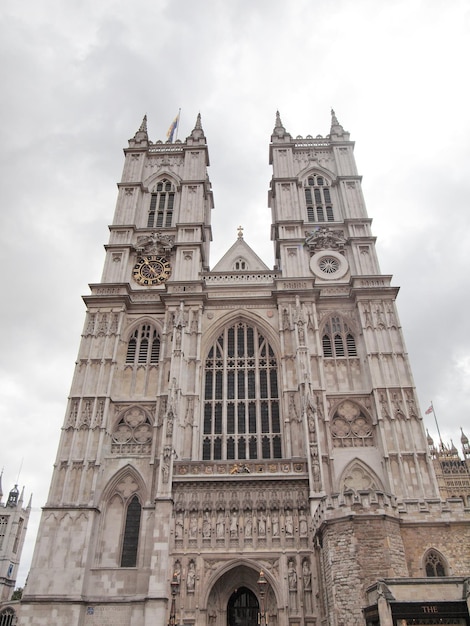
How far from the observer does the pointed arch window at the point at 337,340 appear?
85.5ft

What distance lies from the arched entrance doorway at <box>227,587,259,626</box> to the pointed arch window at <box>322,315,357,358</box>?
11563 mm

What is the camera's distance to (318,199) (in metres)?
32.5

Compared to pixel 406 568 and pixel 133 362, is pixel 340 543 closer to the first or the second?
pixel 406 568

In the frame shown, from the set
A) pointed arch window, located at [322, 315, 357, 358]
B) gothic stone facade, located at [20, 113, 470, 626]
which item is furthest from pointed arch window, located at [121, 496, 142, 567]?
pointed arch window, located at [322, 315, 357, 358]

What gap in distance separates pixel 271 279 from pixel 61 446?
13986 mm

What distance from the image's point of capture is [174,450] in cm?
2153

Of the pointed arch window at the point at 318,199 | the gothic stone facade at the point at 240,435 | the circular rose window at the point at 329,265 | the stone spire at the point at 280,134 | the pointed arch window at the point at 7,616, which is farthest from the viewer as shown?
the pointed arch window at the point at 7,616

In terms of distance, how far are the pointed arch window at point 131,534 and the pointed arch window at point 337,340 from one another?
38.3ft

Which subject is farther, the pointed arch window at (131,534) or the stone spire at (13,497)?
the stone spire at (13,497)

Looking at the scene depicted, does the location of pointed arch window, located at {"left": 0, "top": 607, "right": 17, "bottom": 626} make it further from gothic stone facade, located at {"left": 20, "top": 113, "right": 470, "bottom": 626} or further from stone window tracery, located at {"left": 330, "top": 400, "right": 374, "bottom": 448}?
stone window tracery, located at {"left": 330, "top": 400, "right": 374, "bottom": 448}

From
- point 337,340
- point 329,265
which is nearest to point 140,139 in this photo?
point 329,265

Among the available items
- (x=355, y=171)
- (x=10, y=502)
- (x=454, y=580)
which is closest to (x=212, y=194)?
(x=355, y=171)

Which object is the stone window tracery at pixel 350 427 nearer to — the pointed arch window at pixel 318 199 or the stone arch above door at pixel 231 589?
the stone arch above door at pixel 231 589

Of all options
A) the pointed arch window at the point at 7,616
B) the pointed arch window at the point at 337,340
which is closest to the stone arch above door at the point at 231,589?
the pointed arch window at the point at 337,340
